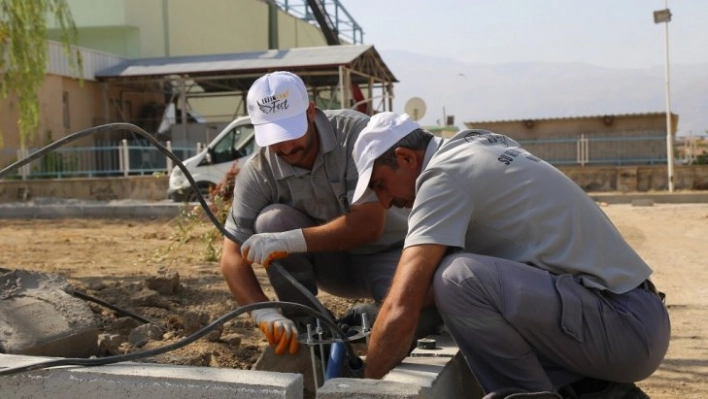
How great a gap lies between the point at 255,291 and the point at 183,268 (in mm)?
3606

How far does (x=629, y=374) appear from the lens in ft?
8.29

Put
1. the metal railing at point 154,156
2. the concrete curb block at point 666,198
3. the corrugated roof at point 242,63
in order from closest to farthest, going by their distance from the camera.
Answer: the concrete curb block at point 666,198, the metal railing at point 154,156, the corrugated roof at point 242,63

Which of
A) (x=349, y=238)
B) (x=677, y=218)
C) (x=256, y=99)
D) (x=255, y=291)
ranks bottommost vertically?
(x=677, y=218)

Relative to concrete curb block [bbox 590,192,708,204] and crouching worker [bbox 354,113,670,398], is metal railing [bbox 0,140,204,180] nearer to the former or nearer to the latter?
concrete curb block [bbox 590,192,708,204]

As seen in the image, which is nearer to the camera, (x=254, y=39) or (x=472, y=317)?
(x=472, y=317)

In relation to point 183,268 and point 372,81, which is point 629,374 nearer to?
point 183,268

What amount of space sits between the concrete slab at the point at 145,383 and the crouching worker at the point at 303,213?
0.82 meters

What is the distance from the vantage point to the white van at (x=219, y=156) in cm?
1360

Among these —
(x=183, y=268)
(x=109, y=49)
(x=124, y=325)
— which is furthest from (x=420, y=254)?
(x=109, y=49)

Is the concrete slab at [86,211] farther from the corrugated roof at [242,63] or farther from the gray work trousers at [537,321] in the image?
the gray work trousers at [537,321]

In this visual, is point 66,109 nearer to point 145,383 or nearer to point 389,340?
point 145,383

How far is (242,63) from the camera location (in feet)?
74.2

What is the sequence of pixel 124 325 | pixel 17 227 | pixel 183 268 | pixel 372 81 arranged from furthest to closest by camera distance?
1. pixel 372 81
2. pixel 17 227
3. pixel 183 268
4. pixel 124 325

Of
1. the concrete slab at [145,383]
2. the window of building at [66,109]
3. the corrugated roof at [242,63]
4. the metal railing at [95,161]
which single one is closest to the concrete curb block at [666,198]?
the corrugated roof at [242,63]
